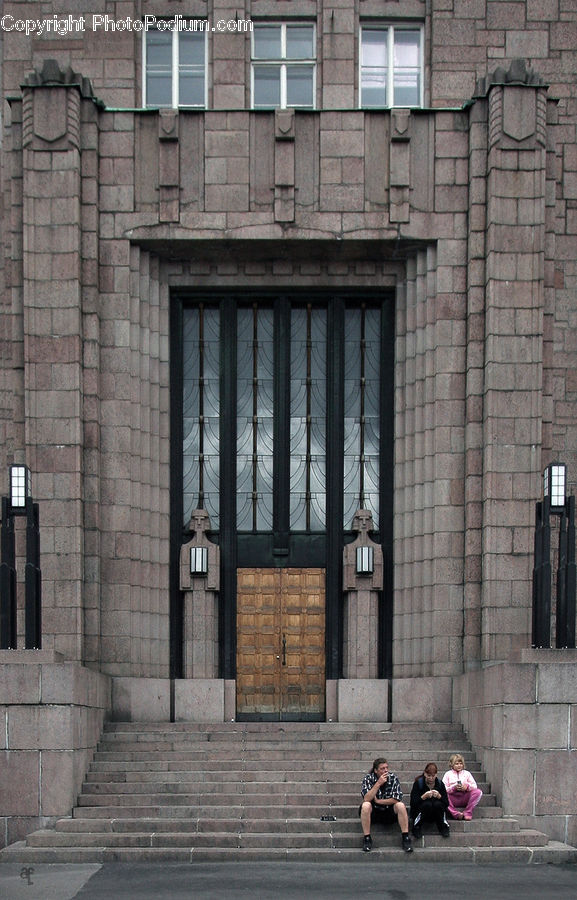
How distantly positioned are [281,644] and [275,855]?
7.24 m

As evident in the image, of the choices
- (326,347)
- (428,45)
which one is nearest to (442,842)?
(326,347)

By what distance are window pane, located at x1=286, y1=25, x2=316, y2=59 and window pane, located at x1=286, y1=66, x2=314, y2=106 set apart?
0.26 meters

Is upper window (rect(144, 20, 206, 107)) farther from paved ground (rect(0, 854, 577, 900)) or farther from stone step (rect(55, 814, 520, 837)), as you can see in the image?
paved ground (rect(0, 854, 577, 900))

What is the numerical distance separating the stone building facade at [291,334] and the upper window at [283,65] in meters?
0.06

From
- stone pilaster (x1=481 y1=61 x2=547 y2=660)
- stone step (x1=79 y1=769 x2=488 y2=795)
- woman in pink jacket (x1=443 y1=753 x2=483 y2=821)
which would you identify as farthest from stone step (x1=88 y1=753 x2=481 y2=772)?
stone pilaster (x1=481 y1=61 x2=547 y2=660)

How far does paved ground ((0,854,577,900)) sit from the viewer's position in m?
14.1

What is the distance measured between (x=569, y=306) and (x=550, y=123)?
137 inches

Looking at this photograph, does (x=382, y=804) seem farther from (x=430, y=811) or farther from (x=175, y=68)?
(x=175, y=68)

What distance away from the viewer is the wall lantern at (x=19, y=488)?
19.0 meters

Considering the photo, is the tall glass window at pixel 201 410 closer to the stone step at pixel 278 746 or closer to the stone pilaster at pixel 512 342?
the stone step at pixel 278 746

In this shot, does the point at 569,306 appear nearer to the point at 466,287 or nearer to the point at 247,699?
the point at 466,287

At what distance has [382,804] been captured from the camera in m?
16.5

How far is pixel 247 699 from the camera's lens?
75.8ft

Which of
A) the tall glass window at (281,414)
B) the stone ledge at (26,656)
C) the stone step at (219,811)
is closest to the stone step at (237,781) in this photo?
the stone step at (219,811)
